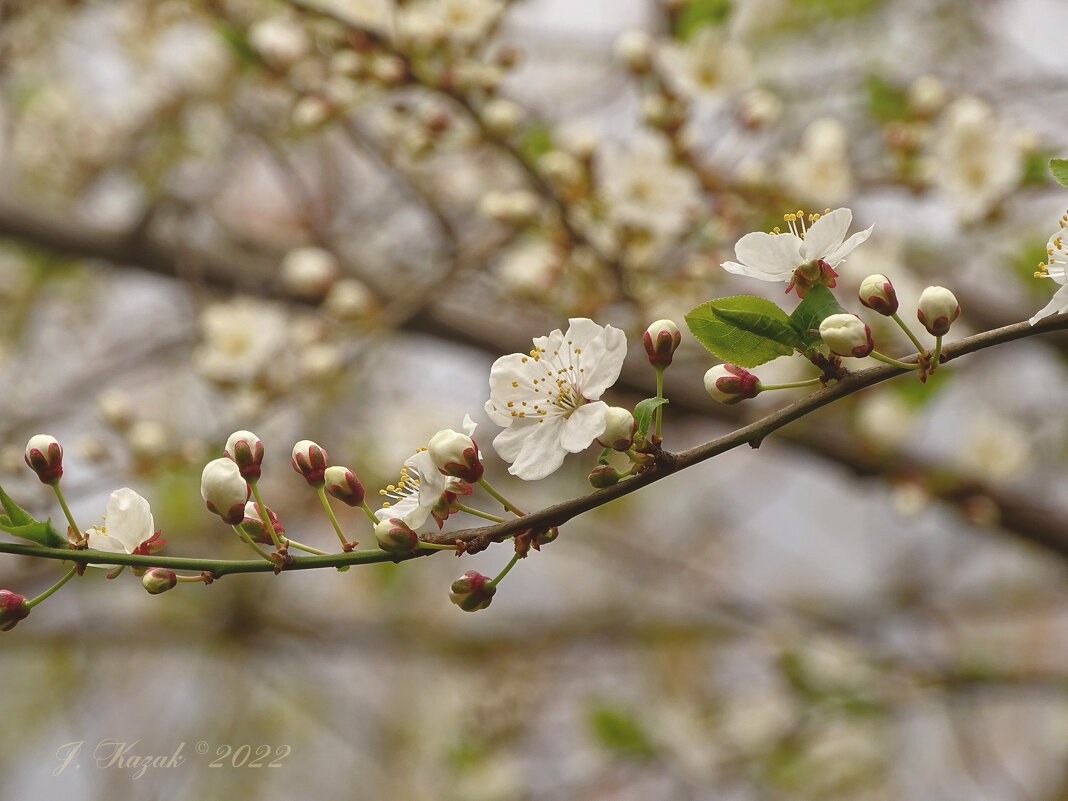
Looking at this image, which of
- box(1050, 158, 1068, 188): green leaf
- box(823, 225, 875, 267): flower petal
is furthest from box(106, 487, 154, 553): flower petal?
box(1050, 158, 1068, 188): green leaf

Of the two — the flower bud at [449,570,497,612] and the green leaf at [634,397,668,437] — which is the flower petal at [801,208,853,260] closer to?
the green leaf at [634,397,668,437]

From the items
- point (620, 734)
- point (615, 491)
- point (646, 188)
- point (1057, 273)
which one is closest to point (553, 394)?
point (615, 491)

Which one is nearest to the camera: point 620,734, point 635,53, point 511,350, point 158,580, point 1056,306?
point 1056,306

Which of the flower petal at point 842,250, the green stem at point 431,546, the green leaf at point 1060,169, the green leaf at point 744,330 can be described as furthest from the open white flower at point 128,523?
the green leaf at point 1060,169

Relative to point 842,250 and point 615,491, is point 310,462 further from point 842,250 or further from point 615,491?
point 842,250

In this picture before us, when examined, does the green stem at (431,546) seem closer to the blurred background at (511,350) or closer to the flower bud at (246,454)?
the flower bud at (246,454)

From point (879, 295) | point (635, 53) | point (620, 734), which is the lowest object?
point (620, 734)

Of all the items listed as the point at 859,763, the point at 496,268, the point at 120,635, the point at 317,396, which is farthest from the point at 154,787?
the point at 859,763
